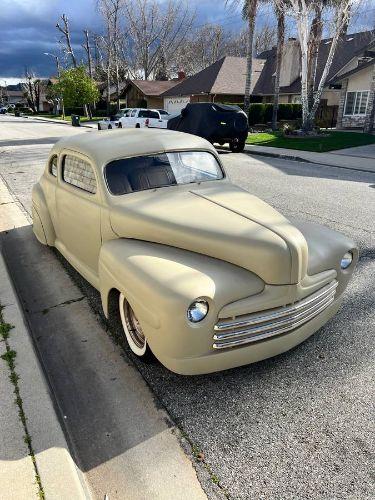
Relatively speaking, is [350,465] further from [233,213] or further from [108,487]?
[233,213]

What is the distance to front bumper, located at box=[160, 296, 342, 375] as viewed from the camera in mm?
2592

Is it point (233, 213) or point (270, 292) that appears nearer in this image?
point (270, 292)

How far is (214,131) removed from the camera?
16188 mm

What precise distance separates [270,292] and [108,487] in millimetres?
1552

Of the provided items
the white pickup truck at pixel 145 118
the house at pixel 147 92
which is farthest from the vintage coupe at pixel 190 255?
the house at pixel 147 92

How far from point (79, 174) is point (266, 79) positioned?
3538 cm

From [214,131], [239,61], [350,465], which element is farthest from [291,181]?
[239,61]

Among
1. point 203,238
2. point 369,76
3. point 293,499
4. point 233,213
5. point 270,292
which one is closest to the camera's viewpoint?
point 293,499

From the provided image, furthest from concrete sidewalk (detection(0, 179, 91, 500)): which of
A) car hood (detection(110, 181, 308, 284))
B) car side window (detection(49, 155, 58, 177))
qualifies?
car side window (detection(49, 155, 58, 177))

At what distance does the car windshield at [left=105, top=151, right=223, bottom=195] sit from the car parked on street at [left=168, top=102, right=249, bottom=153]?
1260 cm

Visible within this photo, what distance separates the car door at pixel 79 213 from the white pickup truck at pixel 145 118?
2177 cm

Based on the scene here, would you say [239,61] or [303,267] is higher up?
[239,61]

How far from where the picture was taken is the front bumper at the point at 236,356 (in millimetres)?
2592

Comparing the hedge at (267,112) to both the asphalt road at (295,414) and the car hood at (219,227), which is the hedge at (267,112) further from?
the car hood at (219,227)
